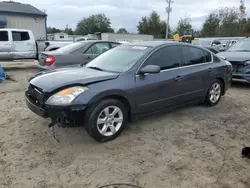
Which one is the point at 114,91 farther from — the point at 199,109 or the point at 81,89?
the point at 199,109

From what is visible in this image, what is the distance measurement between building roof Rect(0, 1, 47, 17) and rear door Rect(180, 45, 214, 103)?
2375cm

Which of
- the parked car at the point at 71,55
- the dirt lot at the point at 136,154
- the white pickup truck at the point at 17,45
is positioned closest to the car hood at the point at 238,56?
the dirt lot at the point at 136,154

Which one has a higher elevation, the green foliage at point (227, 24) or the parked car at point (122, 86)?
the green foliage at point (227, 24)

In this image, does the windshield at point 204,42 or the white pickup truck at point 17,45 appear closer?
the white pickup truck at point 17,45

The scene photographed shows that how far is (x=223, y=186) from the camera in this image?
8.88ft

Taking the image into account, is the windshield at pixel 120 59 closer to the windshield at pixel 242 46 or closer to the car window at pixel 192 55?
the car window at pixel 192 55

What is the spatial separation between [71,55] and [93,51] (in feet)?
2.73

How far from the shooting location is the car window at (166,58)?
427 centimetres

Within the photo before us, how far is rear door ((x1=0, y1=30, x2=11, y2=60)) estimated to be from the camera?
1130 cm

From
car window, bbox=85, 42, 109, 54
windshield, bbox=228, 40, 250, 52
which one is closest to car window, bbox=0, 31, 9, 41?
car window, bbox=85, 42, 109, 54

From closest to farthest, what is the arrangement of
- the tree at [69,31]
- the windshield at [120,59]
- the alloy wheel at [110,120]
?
the alloy wheel at [110,120]
the windshield at [120,59]
the tree at [69,31]

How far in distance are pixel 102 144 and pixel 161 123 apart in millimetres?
1376

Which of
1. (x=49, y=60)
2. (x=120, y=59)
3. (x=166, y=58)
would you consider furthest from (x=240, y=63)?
(x=49, y=60)

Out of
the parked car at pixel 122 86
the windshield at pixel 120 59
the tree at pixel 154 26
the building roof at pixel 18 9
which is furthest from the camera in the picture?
the tree at pixel 154 26
